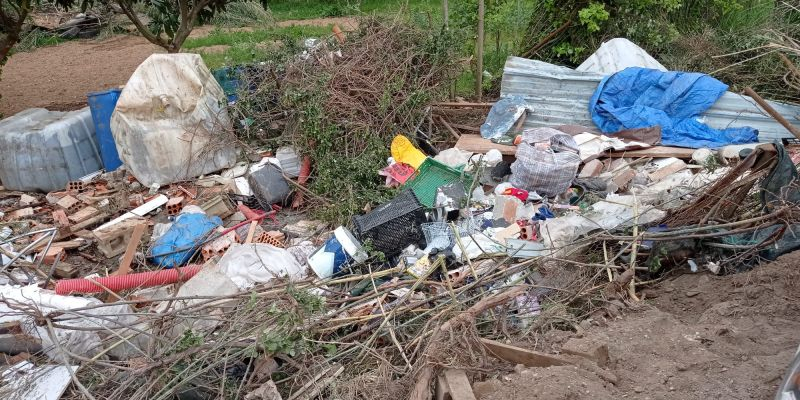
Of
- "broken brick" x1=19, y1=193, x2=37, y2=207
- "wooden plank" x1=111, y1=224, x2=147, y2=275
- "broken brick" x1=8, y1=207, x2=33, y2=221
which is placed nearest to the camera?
"wooden plank" x1=111, y1=224, x2=147, y2=275

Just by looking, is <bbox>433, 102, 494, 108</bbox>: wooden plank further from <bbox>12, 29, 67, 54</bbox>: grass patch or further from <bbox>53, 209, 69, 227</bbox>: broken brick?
<bbox>12, 29, 67, 54</bbox>: grass patch

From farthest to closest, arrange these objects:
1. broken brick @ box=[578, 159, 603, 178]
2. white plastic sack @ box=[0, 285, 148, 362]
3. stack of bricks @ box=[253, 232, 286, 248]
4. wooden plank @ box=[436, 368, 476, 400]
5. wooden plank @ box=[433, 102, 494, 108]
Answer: wooden plank @ box=[433, 102, 494, 108], broken brick @ box=[578, 159, 603, 178], stack of bricks @ box=[253, 232, 286, 248], white plastic sack @ box=[0, 285, 148, 362], wooden plank @ box=[436, 368, 476, 400]

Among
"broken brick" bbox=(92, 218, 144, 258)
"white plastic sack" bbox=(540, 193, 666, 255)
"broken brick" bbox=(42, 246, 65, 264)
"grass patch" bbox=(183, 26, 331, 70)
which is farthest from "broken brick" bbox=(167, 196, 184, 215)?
"grass patch" bbox=(183, 26, 331, 70)

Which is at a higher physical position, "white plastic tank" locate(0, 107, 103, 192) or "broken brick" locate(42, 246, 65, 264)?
"white plastic tank" locate(0, 107, 103, 192)

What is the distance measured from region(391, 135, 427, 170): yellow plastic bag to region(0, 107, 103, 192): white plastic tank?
3.36 metres

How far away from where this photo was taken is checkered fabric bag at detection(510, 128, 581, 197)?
18.3 feet

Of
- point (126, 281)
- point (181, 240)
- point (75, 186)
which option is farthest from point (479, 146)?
point (75, 186)

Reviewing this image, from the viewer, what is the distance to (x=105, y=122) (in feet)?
21.9

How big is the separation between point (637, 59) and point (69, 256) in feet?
21.2

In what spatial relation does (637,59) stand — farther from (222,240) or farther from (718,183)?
(222,240)

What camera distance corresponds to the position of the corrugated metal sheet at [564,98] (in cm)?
661

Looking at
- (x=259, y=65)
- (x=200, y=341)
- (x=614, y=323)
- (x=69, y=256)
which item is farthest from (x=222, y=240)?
(x=614, y=323)

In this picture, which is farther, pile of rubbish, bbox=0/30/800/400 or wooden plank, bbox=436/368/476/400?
pile of rubbish, bbox=0/30/800/400

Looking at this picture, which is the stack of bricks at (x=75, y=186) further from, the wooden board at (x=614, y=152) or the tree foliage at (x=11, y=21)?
the wooden board at (x=614, y=152)
